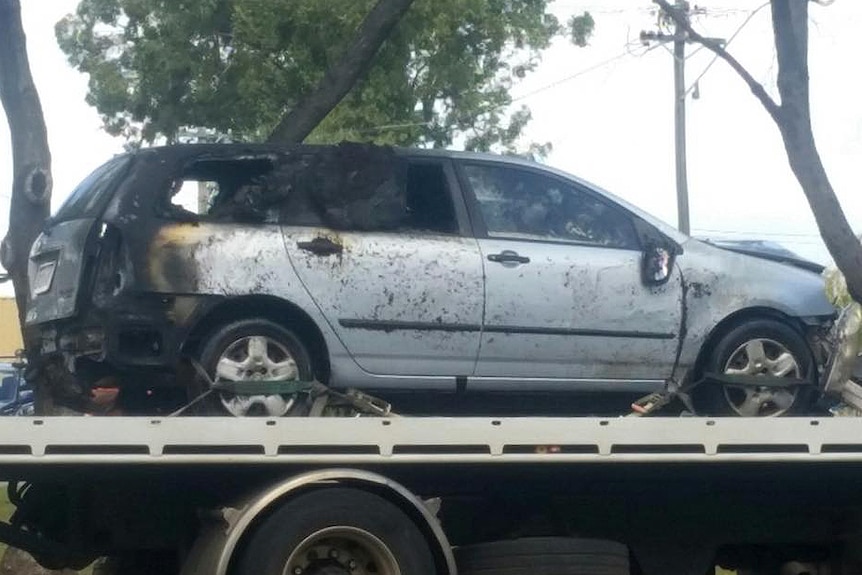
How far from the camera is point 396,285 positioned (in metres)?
7.91

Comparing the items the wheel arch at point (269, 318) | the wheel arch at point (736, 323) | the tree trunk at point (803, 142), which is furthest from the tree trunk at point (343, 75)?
the wheel arch at point (736, 323)

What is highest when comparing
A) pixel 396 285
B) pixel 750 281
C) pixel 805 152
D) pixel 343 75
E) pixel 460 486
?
pixel 343 75

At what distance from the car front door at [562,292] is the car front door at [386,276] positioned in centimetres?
15

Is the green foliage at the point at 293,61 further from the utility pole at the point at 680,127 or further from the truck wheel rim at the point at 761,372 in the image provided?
the utility pole at the point at 680,127

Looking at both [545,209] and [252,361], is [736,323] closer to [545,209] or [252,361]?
[545,209]

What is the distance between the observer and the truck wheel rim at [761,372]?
324 inches

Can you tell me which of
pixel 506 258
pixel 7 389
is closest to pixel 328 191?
pixel 506 258

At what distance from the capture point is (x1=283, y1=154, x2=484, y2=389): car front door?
7875 mm

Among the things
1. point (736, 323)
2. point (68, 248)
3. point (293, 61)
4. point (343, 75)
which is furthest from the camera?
point (293, 61)

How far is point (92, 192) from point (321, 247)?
47.6 inches

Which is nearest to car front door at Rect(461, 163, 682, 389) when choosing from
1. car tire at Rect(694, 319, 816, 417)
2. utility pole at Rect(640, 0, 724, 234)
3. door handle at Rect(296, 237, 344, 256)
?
car tire at Rect(694, 319, 816, 417)

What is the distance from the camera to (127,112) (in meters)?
19.2

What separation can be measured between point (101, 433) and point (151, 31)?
10.4 meters

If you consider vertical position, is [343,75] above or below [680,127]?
below
